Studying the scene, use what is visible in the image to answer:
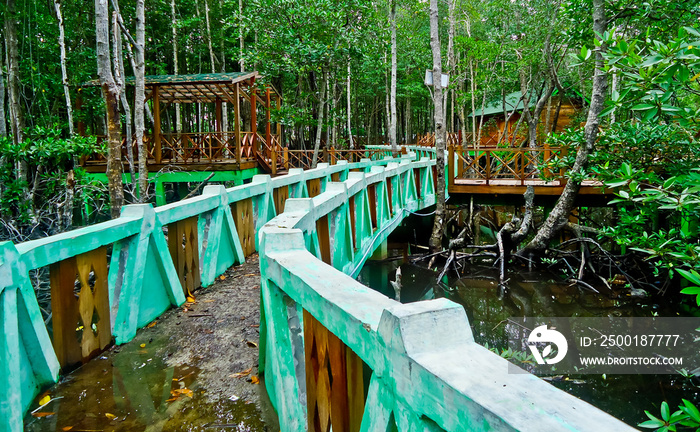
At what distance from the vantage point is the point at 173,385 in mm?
3256

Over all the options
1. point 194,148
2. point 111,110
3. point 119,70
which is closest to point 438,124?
point 111,110

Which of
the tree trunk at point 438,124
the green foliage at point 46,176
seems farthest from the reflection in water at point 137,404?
the tree trunk at point 438,124

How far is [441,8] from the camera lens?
122 ft

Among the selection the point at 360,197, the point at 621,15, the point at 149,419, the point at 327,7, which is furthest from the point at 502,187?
the point at 149,419

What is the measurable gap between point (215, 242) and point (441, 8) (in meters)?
36.5

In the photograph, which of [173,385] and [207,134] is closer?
[173,385]

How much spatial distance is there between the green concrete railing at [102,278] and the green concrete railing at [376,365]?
1.34 meters

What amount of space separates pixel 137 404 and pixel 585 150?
31.6 ft

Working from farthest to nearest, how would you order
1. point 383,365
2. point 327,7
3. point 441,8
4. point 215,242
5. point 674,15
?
point 441,8
point 327,7
point 674,15
point 215,242
point 383,365

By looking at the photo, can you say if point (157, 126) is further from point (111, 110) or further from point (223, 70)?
point (111, 110)

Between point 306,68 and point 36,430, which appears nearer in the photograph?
point 36,430

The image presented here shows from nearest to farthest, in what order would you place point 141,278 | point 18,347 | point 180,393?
point 18,347 < point 180,393 < point 141,278

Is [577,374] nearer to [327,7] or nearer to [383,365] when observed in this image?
[383,365]

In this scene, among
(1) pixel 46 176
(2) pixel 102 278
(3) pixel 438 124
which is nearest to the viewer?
(2) pixel 102 278
